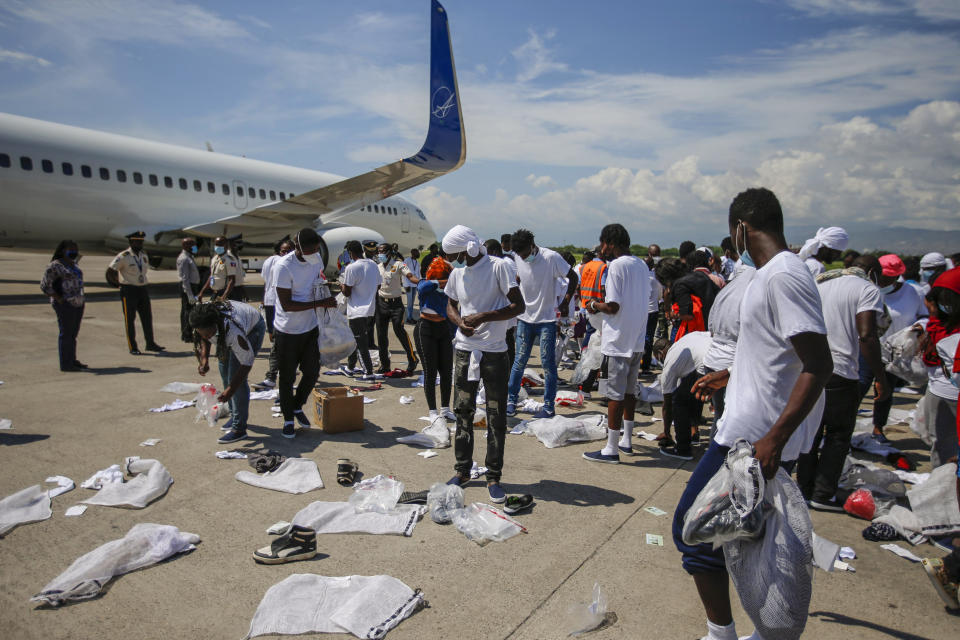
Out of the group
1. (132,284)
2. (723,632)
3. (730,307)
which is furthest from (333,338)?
(132,284)

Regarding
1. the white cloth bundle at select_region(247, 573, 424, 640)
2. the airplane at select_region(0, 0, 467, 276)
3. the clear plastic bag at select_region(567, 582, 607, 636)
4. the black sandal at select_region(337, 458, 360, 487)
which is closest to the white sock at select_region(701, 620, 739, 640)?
the clear plastic bag at select_region(567, 582, 607, 636)

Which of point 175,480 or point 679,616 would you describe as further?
point 175,480

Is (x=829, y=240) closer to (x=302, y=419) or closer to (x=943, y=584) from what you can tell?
(x=943, y=584)

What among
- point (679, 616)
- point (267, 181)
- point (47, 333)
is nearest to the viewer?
point (679, 616)

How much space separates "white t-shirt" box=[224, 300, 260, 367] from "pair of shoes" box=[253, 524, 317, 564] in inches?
77.3

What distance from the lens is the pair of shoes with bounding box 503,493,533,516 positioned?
380cm

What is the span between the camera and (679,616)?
107 inches

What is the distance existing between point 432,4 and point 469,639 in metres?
14.9

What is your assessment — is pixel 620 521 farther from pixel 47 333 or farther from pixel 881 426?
pixel 47 333

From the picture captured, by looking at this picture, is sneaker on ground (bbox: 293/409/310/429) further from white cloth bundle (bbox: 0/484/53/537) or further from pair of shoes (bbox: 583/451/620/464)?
pair of shoes (bbox: 583/451/620/464)

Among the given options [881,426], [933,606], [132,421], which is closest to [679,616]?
[933,606]

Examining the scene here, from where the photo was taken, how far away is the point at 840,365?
384 centimetres

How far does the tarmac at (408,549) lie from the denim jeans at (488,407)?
240mm

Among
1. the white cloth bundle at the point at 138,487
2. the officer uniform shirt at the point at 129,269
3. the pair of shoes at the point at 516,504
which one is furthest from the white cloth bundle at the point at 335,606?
the officer uniform shirt at the point at 129,269
